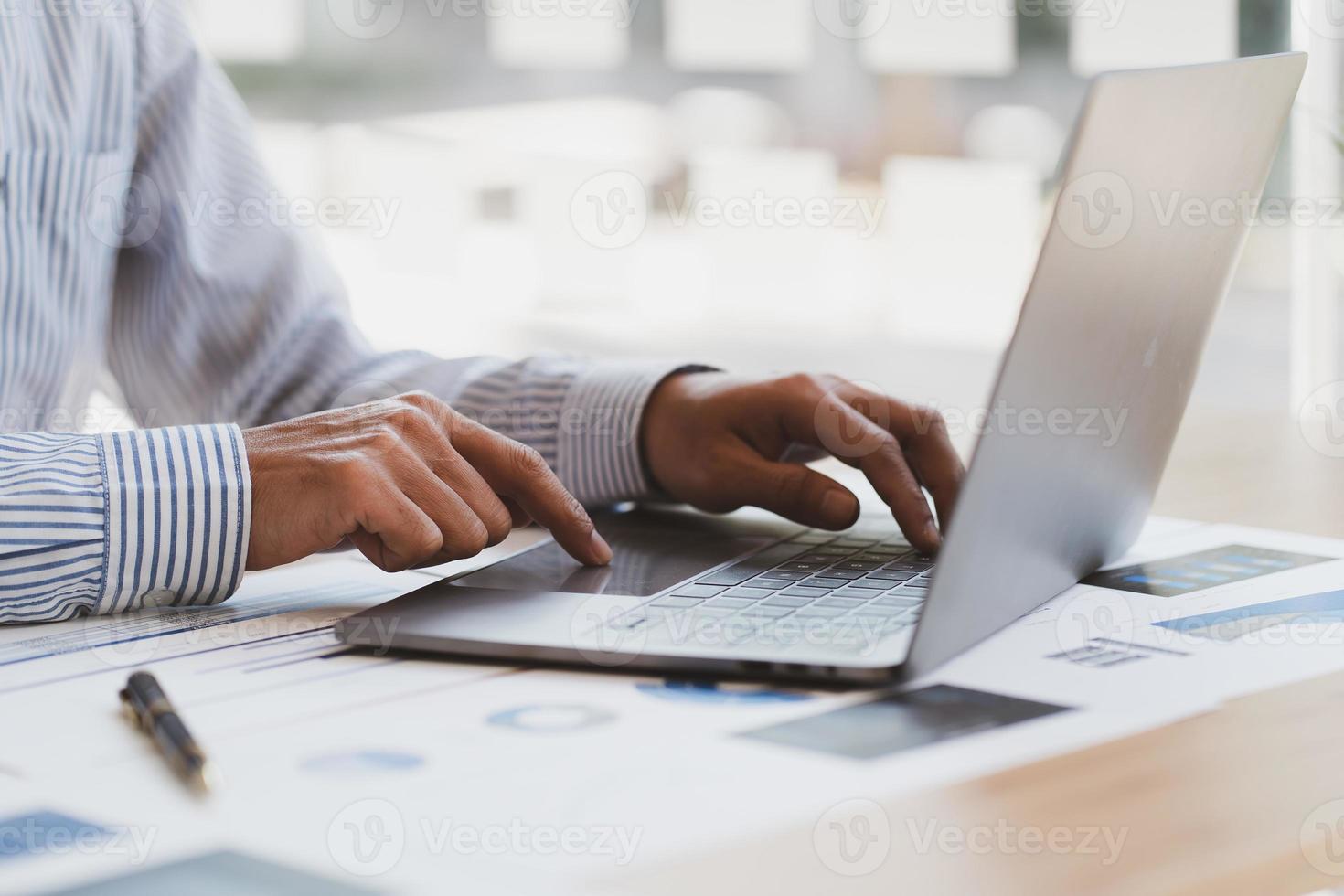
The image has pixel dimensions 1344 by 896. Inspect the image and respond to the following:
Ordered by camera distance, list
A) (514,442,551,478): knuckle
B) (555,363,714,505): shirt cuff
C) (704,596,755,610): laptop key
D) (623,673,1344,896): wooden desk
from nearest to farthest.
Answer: (623,673,1344,896): wooden desk < (704,596,755,610): laptop key < (514,442,551,478): knuckle < (555,363,714,505): shirt cuff

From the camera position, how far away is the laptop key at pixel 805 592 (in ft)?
2.10

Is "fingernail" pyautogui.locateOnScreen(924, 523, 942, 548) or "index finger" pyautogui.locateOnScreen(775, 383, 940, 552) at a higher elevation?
"index finger" pyautogui.locateOnScreen(775, 383, 940, 552)

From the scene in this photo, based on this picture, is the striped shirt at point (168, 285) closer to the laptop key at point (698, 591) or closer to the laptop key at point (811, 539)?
the laptop key at point (811, 539)

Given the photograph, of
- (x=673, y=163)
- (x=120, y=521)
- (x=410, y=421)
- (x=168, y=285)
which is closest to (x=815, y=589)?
(x=410, y=421)

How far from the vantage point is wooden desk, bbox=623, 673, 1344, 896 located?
36 cm

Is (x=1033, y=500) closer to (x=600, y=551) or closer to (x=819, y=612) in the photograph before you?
(x=819, y=612)

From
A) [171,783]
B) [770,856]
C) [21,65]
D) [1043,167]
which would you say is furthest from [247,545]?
[1043,167]

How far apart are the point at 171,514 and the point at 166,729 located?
237 mm

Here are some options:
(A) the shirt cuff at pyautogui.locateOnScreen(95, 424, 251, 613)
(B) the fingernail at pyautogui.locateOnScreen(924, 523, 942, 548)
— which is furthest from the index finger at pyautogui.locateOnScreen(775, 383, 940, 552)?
(A) the shirt cuff at pyautogui.locateOnScreen(95, 424, 251, 613)

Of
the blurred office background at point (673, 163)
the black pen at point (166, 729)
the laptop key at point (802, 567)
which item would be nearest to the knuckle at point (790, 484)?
the laptop key at point (802, 567)

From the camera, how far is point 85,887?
1.16 feet

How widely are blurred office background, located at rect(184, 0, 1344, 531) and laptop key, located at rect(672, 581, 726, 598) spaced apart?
10.8ft

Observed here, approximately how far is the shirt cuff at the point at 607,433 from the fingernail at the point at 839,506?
0.16 m

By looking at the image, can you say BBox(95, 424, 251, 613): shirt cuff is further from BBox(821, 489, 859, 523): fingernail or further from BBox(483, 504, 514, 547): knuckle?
BBox(821, 489, 859, 523): fingernail
